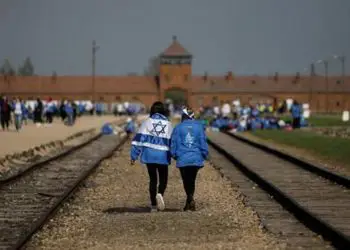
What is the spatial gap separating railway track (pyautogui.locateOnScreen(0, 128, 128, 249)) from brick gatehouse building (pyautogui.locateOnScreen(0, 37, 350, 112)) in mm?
109761

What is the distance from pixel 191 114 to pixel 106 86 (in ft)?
426

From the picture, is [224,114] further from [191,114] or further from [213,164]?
[191,114]

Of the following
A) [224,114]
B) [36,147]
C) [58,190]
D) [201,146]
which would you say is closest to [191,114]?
[201,146]

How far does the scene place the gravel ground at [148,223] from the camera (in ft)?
36.1

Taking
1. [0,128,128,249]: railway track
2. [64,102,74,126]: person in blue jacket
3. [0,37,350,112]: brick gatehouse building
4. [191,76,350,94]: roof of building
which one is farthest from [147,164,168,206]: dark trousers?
[191,76,350,94]: roof of building

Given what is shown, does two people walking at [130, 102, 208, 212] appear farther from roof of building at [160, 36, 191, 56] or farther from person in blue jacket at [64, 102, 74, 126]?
roof of building at [160, 36, 191, 56]

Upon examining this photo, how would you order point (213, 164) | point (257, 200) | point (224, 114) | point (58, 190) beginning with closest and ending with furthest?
point (257, 200)
point (58, 190)
point (213, 164)
point (224, 114)

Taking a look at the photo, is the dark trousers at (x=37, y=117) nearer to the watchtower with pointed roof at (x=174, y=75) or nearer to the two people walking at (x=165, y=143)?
the two people walking at (x=165, y=143)

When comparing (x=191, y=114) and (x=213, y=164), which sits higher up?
(x=191, y=114)

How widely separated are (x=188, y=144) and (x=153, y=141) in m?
0.53

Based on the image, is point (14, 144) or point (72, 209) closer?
point (72, 209)

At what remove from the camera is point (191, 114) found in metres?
14.2

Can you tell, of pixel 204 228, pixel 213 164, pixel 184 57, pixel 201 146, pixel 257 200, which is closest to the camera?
pixel 204 228

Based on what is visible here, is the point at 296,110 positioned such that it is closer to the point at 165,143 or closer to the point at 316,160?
the point at 316,160
